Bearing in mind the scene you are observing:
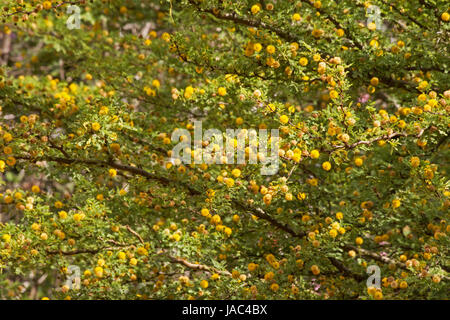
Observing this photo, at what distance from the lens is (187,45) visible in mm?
2949

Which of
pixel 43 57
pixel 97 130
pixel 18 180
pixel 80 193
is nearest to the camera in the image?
pixel 97 130

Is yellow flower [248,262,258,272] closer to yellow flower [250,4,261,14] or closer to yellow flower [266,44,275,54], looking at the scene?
yellow flower [266,44,275,54]

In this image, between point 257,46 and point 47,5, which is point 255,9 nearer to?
point 257,46

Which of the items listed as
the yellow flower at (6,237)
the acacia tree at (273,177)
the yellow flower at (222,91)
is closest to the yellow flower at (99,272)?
the acacia tree at (273,177)

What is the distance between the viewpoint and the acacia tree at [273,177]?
2441mm

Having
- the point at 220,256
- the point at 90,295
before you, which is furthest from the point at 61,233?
the point at 220,256

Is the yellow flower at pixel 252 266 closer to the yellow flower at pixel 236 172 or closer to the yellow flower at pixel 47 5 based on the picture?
the yellow flower at pixel 236 172

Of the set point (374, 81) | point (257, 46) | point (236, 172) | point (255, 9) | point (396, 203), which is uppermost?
point (255, 9)

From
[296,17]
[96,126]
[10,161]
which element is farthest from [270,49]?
[10,161]

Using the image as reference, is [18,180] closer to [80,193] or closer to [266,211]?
[80,193]

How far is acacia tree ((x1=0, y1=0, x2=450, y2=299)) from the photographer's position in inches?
96.1

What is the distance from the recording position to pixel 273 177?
10.7ft

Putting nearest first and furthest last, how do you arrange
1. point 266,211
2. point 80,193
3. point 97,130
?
point 97,130 → point 266,211 → point 80,193

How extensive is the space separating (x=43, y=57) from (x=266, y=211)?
4195 millimetres
